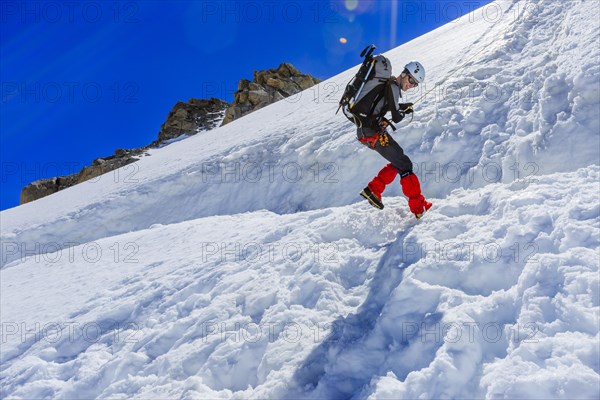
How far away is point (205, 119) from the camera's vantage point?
3492 inches

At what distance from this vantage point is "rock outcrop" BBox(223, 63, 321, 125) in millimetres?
66500

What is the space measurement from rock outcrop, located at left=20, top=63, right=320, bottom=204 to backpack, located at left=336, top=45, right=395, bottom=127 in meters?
58.6

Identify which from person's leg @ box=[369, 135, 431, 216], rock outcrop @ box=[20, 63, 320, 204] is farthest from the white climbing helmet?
rock outcrop @ box=[20, 63, 320, 204]

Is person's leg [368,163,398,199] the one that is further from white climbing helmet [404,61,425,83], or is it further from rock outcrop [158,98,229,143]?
rock outcrop [158,98,229,143]

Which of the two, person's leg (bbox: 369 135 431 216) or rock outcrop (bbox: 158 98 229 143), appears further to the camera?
rock outcrop (bbox: 158 98 229 143)

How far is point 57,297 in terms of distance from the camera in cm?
824

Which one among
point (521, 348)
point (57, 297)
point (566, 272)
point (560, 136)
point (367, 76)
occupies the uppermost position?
point (367, 76)

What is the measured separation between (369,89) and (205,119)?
87.2 metres

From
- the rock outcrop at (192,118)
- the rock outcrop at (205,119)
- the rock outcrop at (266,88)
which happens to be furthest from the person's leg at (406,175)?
the rock outcrop at (192,118)

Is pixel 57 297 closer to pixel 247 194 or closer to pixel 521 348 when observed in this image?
pixel 247 194

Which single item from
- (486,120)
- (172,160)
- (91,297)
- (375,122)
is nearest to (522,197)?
(375,122)

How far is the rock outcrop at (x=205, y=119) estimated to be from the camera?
213 feet

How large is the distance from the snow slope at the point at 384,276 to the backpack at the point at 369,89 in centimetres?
169

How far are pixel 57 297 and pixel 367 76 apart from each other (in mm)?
7470
